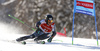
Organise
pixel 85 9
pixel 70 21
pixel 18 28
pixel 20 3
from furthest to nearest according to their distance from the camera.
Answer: pixel 20 3
pixel 18 28
pixel 70 21
pixel 85 9

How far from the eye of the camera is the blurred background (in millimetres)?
14288

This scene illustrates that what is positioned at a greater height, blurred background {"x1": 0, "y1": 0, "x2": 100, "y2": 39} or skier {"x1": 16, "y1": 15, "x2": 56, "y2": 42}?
blurred background {"x1": 0, "y1": 0, "x2": 100, "y2": 39}

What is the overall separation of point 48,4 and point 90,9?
9.68 meters

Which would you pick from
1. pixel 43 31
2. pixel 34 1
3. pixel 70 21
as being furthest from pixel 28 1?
pixel 43 31

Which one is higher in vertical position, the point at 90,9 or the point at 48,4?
the point at 48,4

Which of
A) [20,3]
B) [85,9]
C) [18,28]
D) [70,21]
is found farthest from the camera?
[20,3]

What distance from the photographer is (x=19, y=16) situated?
16500mm

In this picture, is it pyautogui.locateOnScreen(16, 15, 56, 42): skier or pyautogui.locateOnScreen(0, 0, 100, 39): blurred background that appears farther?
pyautogui.locateOnScreen(0, 0, 100, 39): blurred background

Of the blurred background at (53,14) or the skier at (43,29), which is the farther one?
the blurred background at (53,14)

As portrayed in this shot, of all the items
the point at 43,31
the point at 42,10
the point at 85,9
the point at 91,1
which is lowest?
the point at 43,31

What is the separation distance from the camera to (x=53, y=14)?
15.1 meters

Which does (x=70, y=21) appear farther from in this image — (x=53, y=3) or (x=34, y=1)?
(x=34, y=1)

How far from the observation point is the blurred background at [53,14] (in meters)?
14.3

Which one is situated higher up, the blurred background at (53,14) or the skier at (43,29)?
the blurred background at (53,14)
